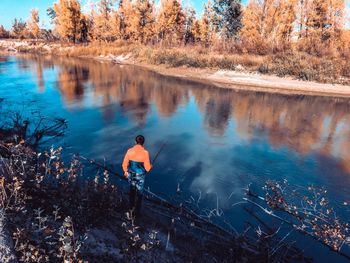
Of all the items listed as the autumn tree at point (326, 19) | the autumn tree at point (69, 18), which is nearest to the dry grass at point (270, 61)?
the autumn tree at point (326, 19)

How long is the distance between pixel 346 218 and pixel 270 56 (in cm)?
2989

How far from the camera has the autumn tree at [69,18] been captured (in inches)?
2731

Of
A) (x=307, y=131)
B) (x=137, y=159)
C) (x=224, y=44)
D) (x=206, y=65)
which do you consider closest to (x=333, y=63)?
(x=206, y=65)

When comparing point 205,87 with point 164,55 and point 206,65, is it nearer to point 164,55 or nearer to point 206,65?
point 206,65

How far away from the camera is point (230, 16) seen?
46.3m

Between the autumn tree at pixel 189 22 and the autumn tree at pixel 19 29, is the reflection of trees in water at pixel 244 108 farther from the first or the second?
the autumn tree at pixel 19 29

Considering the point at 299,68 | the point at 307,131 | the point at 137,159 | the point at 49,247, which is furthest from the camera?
the point at 299,68

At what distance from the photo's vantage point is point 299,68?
3130 centimetres

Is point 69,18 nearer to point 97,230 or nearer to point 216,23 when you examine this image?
point 216,23

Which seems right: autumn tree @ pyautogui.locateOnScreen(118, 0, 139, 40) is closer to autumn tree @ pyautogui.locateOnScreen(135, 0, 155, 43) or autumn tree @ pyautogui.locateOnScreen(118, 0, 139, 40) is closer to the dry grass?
autumn tree @ pyautogui.locateOnScreen(135, 0, 155, 43)

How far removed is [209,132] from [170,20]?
48.9 m

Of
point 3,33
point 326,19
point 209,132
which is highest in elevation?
point 326,19

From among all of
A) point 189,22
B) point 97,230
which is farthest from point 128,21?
point 97,230

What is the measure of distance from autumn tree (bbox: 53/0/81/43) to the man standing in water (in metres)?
71.1
